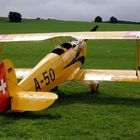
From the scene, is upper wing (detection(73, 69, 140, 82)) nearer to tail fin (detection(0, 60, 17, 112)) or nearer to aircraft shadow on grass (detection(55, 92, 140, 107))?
aircraft shadow on grass (detection(55, 92, 140, 107))

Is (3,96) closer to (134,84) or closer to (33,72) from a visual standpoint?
(33,72)

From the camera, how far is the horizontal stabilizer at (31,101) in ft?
30.5

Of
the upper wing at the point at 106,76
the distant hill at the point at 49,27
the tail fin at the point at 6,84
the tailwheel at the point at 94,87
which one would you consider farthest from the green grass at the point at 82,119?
the distant hill at the point at 49,27

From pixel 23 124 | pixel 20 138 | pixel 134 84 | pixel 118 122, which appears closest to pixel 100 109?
pixel 118 122

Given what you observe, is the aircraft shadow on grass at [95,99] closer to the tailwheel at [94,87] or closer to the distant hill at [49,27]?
the tailwheel at [94,87]

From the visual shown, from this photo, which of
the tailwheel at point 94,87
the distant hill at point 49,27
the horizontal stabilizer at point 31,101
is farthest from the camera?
the distant hill at point 49,27

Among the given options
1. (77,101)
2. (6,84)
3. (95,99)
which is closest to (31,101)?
(6,84)

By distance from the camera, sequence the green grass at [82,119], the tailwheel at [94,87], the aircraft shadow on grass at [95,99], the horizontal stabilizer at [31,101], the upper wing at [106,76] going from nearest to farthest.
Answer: the green grass at [82,119] < the horizontal stabilizer at [31,101] < the aircraft shadow on grass at [95,99] < the upper wing at [106,76] < the tailwheel at [94,87]

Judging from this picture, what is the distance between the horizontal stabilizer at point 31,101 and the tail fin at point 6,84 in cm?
14

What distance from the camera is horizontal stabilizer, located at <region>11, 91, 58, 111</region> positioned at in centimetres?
929

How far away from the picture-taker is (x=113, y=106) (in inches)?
449

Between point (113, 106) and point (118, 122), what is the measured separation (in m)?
1.84

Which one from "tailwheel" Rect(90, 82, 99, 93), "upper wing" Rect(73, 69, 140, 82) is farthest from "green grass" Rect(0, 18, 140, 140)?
"upper wing" Rect(73, 69, 140, 82)

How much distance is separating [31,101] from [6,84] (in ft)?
2.10
